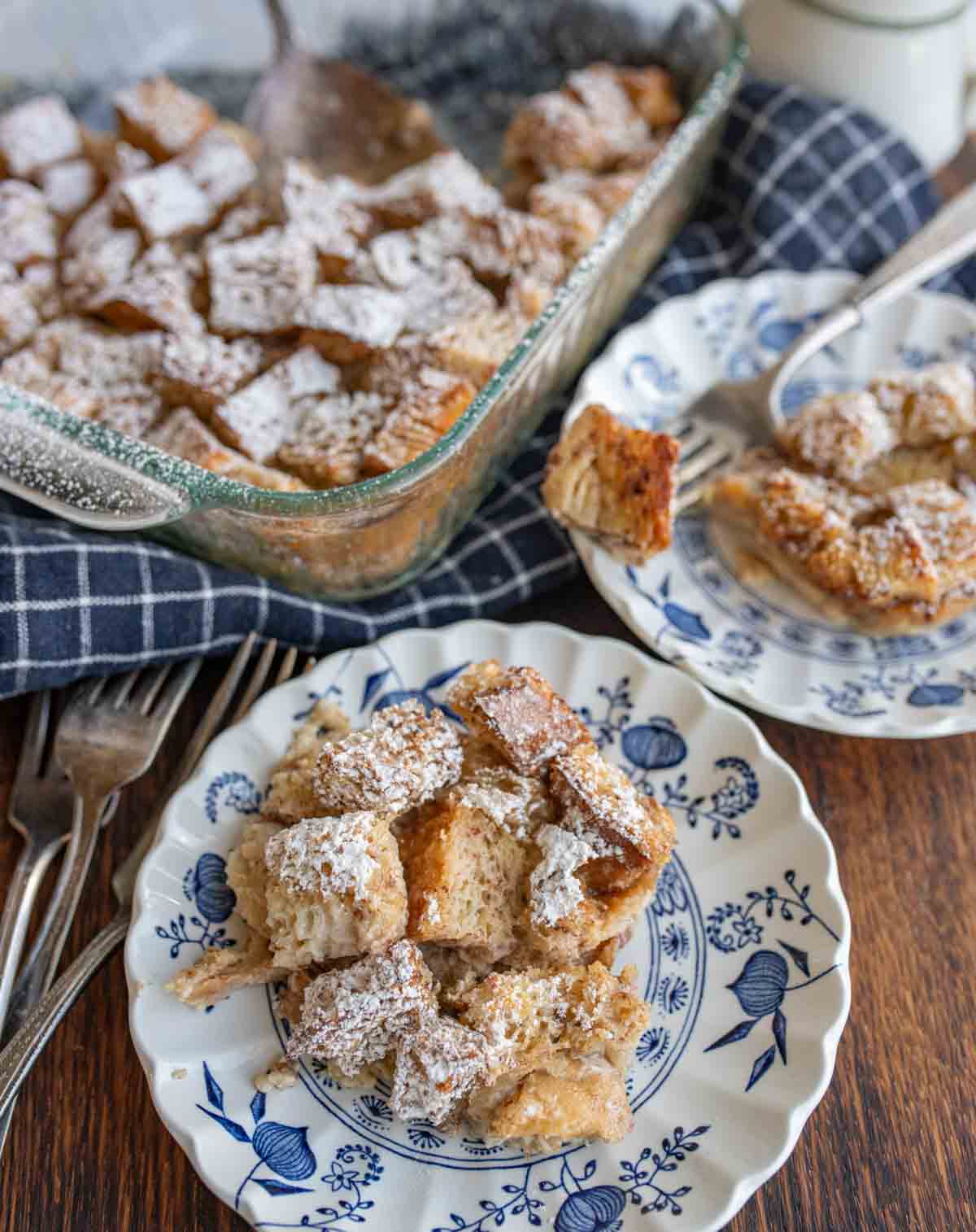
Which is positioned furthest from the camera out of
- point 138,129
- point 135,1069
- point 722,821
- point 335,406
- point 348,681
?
point 138,129

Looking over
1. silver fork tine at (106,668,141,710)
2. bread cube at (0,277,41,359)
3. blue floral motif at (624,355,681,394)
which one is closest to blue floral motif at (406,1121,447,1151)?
silver fork tine at (106,668,141,710)

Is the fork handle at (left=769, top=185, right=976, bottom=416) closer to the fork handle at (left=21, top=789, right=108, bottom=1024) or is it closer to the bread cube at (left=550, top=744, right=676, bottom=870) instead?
the bread cube at (left=550, top=744, right=676, bottom=870)

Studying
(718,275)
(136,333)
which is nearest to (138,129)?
(136,333)

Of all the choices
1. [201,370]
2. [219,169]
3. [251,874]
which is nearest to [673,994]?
[251,874]

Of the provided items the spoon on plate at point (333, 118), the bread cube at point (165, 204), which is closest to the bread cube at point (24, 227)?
the bread cube at point (165, 204)

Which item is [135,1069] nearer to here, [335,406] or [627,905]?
[627,905]
